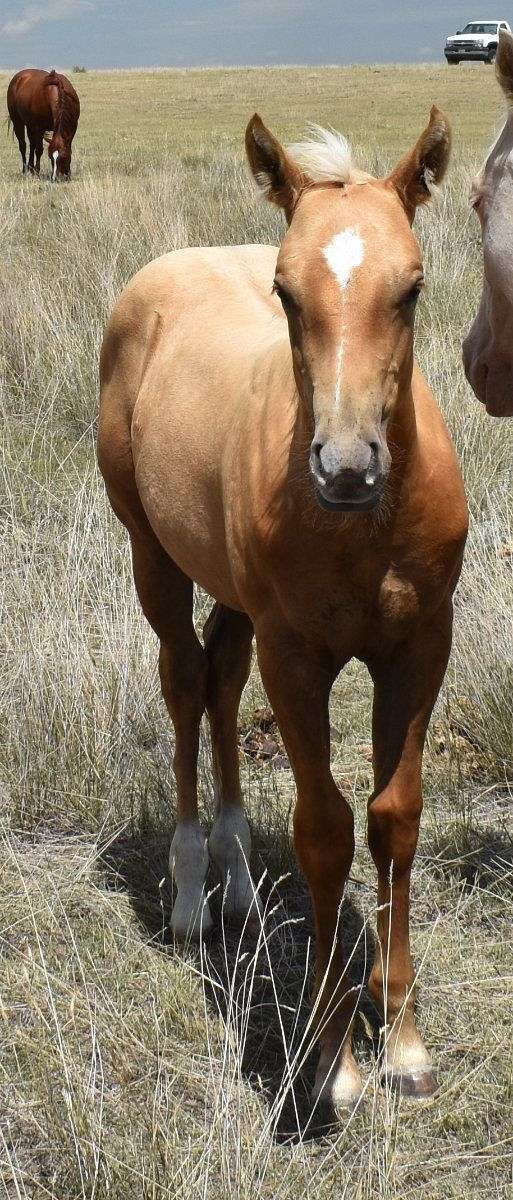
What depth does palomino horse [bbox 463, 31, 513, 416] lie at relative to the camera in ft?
9.46

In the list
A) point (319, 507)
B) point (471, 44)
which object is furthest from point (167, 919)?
point (471, 44)

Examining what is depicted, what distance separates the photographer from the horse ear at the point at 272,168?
223 cm

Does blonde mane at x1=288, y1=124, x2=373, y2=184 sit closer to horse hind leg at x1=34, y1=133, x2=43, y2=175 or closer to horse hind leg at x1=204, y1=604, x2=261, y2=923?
horse hind leg at x1=204, y1=604, x2=261, y2=923

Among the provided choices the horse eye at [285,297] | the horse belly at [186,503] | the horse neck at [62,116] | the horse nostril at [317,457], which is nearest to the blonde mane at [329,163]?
the horse eye at [285,297]

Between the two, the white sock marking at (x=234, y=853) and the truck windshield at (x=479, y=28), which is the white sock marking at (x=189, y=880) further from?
the truck windshield at (x=479, y=28)

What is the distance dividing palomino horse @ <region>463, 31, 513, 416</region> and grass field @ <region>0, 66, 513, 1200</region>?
3.29ft

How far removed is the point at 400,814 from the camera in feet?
8.26

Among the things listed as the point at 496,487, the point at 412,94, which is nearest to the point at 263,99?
the point at 412,94

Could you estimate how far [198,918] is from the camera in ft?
10.6

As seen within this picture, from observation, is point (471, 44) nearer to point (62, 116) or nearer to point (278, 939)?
point (62, 116)

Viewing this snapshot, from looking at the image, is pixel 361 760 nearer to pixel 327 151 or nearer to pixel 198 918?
pixel 198 918

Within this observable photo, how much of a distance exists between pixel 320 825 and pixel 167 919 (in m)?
1.08

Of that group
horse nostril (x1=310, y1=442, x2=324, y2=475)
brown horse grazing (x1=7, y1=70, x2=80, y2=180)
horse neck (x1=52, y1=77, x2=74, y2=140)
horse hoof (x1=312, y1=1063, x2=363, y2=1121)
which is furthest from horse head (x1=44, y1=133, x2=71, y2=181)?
horse nostril (x1=310, y1=442, x2=324, y2=475)

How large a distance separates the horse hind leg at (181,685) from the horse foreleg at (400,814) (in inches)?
31.9
